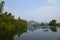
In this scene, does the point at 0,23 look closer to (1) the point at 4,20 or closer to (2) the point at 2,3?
(1) the point at 4,20

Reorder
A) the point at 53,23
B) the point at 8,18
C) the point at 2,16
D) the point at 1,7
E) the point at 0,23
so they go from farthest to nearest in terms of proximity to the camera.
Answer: the point at 53,23, the point at 1,7, the point at 8,18, the point at 2,16, the point at 0,23

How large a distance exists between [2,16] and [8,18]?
233 centimetres

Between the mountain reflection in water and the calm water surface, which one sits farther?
the calm water surface

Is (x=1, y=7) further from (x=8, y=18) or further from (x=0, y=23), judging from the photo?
(x=0, y=23)

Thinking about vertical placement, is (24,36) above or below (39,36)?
above

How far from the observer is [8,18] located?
33.2m

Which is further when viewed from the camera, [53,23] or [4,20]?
[53,23]

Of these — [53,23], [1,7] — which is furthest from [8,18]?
[53,23]

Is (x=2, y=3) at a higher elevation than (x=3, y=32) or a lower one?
higher

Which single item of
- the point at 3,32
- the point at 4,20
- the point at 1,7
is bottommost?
the point at 3,32

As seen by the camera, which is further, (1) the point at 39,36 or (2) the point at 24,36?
(1) the point at 39,36

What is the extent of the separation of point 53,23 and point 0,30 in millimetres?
62510

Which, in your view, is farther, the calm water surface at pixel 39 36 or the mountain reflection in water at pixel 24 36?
the calm water surface at pixel 39 36

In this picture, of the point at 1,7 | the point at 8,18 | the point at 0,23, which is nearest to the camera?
the point at 0,23
